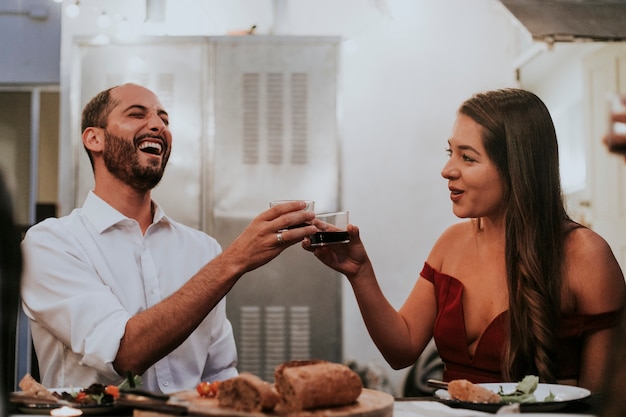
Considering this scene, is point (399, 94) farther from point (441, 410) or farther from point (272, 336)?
point (441, 410)

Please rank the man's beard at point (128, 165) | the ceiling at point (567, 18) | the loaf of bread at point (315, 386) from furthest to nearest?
the ceiling at point (567, 18)
the man's beard at point (128, 165)
the loaf of bread at point (315, 386)

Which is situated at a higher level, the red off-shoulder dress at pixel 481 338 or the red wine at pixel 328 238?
the red wine at pixel 328 238

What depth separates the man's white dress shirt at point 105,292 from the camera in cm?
175

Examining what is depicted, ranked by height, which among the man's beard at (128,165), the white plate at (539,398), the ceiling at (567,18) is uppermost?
the ceiling at (567,18)

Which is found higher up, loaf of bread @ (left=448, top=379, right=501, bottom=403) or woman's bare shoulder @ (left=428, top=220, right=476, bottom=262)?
woman's bare shoulder @ (left=428, top=220, right=476, bottom=262)

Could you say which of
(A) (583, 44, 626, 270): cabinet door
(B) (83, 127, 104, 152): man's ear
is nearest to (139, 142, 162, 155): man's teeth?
(B) (83, 127, 104, 152): man's ear

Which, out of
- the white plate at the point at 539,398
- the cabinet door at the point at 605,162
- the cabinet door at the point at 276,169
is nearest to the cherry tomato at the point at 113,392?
the white plate at the point at 539,398

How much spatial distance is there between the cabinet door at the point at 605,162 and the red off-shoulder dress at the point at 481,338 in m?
2.69

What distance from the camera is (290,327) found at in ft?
12.6

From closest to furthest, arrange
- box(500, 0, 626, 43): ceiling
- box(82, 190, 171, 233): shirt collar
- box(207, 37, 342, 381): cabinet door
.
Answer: box(82, 190, 171, 233): shirt collar → box(500, 0, 626, 43): ceiling → box(207, 37, 342, 381): cabinet door

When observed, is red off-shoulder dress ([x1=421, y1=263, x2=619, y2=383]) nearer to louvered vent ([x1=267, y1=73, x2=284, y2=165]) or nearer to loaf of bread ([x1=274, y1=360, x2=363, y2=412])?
loaf of bread ([x1=274, y1=360, x2=363, y2=412])

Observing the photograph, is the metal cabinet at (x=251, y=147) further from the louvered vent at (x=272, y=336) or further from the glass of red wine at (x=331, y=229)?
the glass of red wine at (x=331, y=229)

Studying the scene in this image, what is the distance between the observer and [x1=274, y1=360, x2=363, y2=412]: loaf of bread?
1122mm

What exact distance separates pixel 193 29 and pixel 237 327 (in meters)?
1.84
